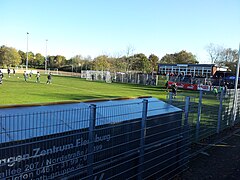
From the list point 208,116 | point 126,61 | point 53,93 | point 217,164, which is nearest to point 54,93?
point 53,93

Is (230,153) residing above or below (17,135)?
below

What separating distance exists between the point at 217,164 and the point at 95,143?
4136 millimetres

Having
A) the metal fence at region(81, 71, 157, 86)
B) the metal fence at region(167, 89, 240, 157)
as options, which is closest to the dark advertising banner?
the metal fence at region(167, 89, 240, 157)

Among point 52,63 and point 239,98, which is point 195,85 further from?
point 52,63

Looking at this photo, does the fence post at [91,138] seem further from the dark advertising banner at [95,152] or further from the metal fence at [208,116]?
the metal fence at [208,116]

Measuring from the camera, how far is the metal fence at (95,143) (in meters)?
3.08

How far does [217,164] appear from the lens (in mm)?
6660

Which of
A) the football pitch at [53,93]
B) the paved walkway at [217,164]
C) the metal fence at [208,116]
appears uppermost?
the metal fence at [208,116]

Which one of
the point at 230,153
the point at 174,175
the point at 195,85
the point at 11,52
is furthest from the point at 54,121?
the point at 11,52

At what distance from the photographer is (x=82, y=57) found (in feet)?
330

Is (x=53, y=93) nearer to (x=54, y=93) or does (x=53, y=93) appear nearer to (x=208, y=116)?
(x=54, y=93)

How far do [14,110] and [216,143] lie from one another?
6.95 meters

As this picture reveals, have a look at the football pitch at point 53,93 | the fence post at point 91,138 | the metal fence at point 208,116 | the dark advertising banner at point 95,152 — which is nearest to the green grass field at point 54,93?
the football pitch at point 53,93

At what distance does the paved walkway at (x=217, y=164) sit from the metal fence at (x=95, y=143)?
38 centimetres
